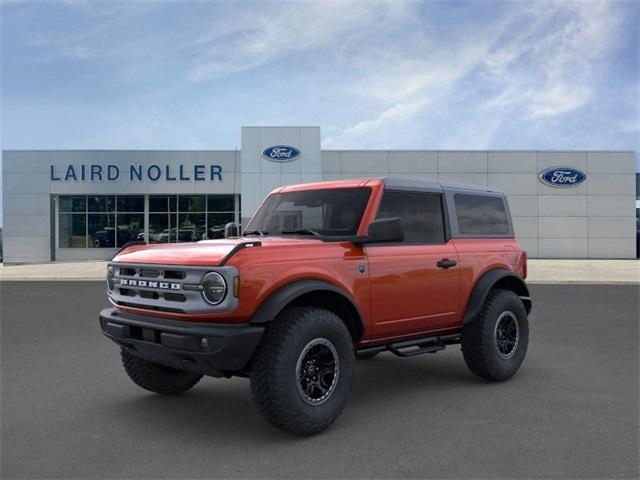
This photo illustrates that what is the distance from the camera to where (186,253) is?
4.30 meters

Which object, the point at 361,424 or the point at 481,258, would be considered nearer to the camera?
the point at 361,424

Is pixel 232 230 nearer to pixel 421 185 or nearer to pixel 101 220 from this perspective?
pixel 421 185

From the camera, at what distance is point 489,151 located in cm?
2922

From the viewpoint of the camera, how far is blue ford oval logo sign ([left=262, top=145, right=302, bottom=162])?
1082 inches

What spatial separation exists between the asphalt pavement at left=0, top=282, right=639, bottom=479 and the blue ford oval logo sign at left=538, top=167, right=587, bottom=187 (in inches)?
925

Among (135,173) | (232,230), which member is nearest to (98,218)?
(135,173)

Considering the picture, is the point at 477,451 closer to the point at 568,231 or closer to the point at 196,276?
the point at 196,276

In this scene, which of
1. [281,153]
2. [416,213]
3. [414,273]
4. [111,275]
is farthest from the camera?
[281,153]

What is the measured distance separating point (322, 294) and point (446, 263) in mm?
1512

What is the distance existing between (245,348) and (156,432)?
115cm

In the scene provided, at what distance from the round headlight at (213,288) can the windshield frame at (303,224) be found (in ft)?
3.59

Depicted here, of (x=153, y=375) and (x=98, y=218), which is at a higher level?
(x=98, y=218)

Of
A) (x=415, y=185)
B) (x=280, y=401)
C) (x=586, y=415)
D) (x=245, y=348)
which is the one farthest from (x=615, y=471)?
(x=415, y=185)

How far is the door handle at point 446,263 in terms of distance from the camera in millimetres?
5387
